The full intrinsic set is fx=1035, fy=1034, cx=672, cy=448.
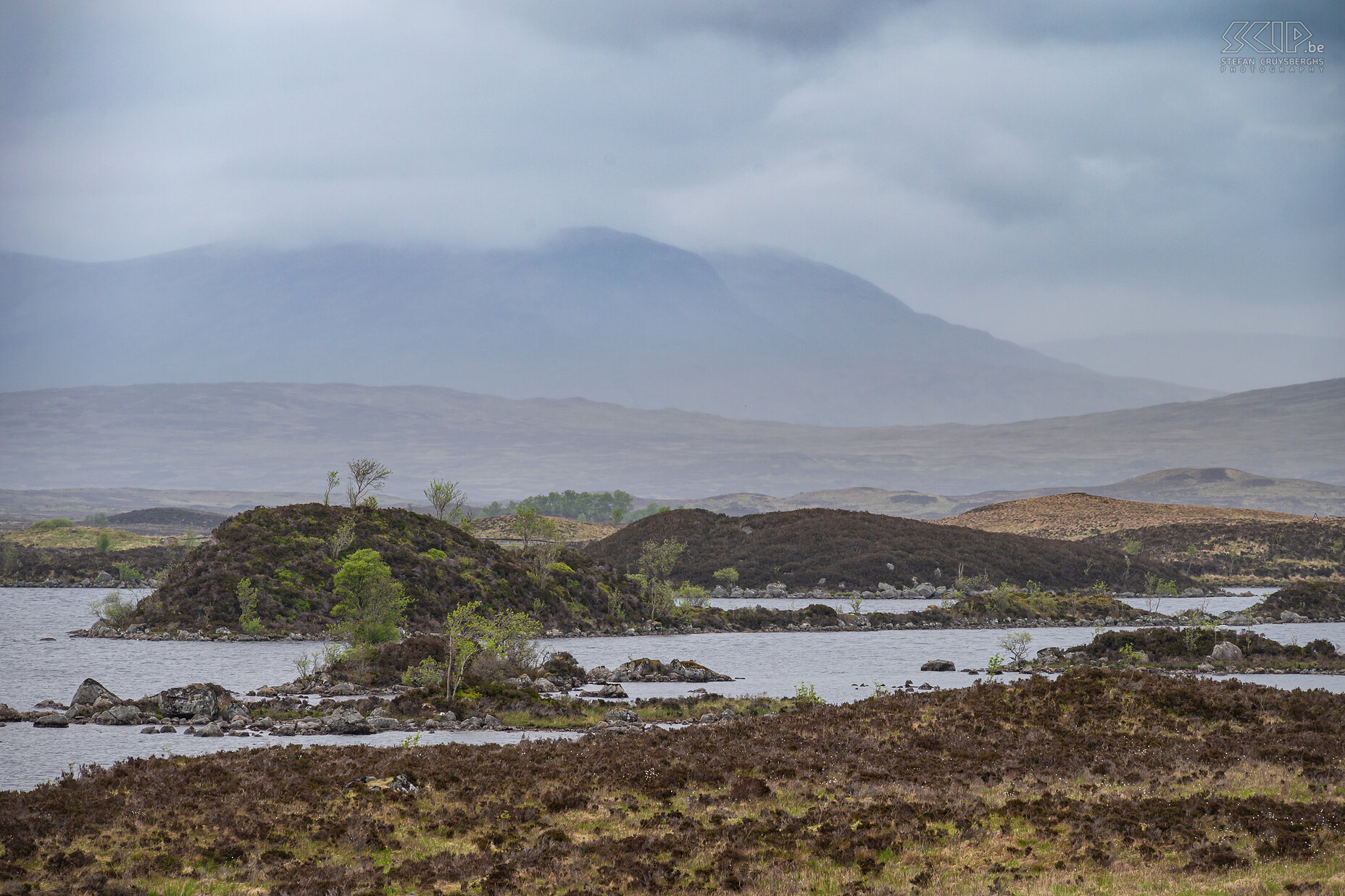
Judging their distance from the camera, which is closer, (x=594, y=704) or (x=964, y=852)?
(x=964, y=852)

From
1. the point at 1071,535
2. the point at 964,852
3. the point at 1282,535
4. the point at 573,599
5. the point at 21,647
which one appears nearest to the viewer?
the point at 964,852

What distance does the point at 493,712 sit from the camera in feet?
129

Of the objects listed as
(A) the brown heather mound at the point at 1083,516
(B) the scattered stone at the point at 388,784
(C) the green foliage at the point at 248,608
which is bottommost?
(C) the green foliage at the point at 248,608

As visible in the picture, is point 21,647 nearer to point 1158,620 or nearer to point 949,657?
point 949,657

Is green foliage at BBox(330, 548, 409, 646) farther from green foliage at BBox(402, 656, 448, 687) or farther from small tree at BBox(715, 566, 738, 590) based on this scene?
small tree at BBox(715, 566, 738, 590)

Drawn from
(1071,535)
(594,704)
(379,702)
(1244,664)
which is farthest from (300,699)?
(1071,535)

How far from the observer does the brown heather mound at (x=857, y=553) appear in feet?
408

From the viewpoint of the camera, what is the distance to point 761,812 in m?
22.3

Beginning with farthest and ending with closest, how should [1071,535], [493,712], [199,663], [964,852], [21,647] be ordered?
[1071,535]
[21,647]
[199,663]
[493,712]
[964,852]

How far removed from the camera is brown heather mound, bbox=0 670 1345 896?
59.6 ft

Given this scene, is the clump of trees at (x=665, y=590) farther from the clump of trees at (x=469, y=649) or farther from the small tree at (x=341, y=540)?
the clump of trees at (x=469, y=649)

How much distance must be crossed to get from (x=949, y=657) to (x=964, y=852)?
47.2 metres

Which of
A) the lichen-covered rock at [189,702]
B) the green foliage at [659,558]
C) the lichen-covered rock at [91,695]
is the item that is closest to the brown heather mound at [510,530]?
the green foliage at [659,558]

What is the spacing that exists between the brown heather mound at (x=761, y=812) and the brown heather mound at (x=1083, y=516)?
139 metres
